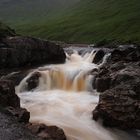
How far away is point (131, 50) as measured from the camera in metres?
68.8

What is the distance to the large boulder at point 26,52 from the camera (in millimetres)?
65625

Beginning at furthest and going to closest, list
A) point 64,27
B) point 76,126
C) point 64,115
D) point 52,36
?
point 64,27 → point 52,36 → point 64,115 → point 76,126

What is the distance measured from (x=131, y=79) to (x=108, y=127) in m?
7.70

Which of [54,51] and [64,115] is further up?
[54,51]

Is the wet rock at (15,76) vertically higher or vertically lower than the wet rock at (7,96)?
lower

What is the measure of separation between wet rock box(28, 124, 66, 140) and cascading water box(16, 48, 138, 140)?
1.85 m

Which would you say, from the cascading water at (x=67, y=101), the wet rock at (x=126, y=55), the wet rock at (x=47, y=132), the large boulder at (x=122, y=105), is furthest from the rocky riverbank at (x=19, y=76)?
the wet rock at (x=126, y=55)

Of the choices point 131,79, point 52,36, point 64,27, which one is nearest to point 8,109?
point 131,79

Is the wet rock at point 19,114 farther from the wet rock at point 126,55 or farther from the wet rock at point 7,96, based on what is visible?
the wet rock at point 126,55

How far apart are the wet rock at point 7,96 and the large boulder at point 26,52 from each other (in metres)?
23.6

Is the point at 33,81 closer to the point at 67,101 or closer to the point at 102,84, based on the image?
the point at 67,101

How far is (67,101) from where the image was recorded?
5069 centimetres

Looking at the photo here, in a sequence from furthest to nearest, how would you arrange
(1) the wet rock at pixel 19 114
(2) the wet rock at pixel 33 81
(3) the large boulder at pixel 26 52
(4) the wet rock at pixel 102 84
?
1. (3) the large boulder at pixel 26 52
2. (2) the wet rock at pixel 33 81
3. (4) the wet rock at pixel 102 84
4. (1) the wet rock at pixel 19 114

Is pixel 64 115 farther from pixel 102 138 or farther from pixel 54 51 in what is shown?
pixel 54 51
